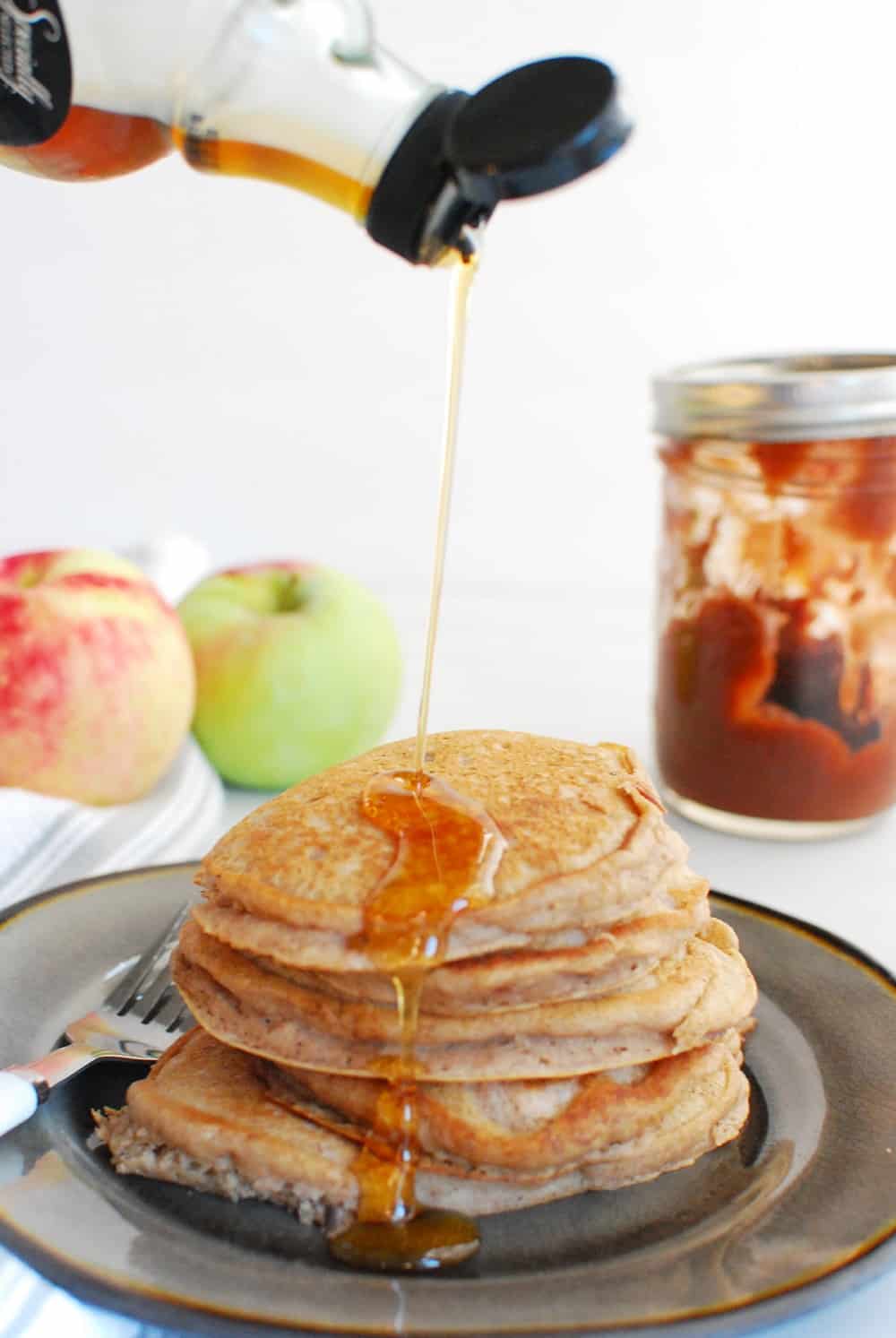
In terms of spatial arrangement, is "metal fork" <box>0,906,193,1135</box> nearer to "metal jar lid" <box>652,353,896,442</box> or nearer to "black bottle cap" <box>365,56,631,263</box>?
"black bottle cap" <box>365,56,631,263</box>

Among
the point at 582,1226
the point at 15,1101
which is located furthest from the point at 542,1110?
the point at 15,1101

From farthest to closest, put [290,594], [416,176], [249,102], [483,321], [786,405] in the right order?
[483,321]
[290,594]
[786,405]
[249,102]
[416,176]

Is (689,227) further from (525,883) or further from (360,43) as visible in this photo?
(525,883)

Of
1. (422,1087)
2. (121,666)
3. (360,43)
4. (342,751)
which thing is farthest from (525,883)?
(342,751)

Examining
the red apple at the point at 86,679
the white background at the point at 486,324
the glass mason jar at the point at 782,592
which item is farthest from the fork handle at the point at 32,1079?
the white background at the point at 486,324

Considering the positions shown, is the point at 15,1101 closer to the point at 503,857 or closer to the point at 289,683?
the point at 503,857

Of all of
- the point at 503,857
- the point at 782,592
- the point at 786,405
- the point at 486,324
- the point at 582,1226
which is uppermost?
the point at 486,324
